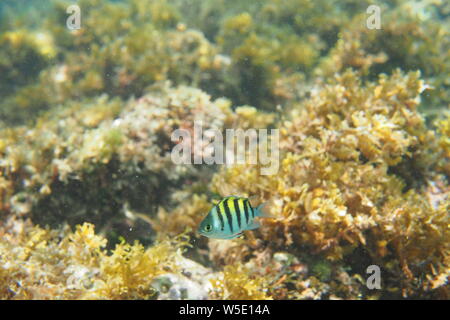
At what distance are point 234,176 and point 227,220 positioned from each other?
5.63 ft

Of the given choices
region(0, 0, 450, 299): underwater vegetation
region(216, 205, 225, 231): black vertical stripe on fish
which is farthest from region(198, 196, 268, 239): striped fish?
region(0, 0, 450, 299): underwater vegetation

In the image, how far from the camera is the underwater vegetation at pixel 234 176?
123 inches

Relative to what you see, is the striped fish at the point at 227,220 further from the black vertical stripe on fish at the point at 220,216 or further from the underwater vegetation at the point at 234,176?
the underwater vegetation at the point at 234,176

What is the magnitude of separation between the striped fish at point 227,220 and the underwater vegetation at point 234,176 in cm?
91

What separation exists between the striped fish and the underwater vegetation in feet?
2.99

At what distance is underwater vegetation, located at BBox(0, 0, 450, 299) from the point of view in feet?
10.3

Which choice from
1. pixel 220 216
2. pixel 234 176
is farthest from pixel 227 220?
pixel 234 176

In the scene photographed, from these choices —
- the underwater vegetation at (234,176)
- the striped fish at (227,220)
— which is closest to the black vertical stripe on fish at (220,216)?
the striped fish at (227,220)

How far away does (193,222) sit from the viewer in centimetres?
404

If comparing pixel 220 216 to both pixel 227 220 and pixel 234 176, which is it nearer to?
pixel 227 220

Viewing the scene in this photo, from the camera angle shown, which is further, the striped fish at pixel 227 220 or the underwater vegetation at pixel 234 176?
the underwater vegetation at pixel 234 176
